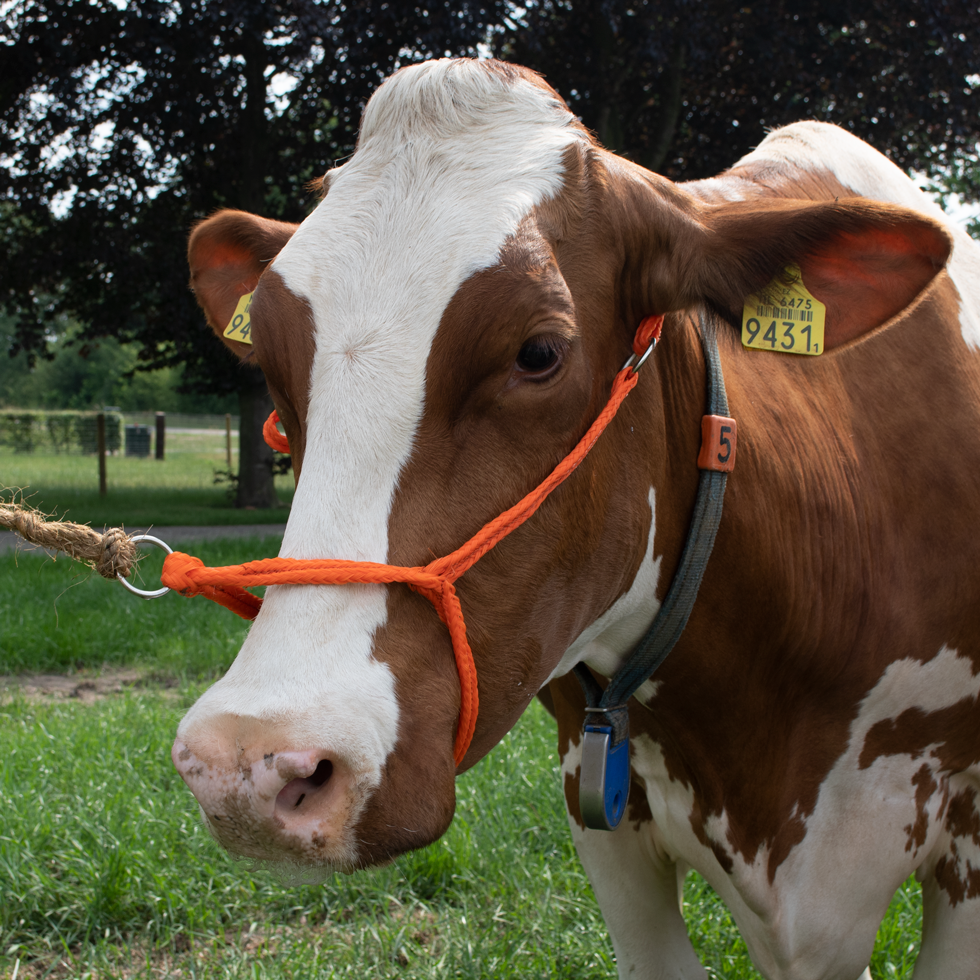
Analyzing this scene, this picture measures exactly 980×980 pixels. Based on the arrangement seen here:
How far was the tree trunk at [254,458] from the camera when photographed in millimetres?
13672

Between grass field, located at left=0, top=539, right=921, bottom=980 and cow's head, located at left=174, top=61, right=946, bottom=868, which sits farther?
grass field, located at left=0, top=539, right=921, bottom=980

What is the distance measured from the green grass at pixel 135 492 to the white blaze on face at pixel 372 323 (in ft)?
16.1

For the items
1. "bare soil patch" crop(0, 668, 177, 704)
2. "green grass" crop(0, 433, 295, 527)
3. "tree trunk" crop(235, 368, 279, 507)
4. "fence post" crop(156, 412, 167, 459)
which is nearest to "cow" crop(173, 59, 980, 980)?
"bare soil patch" crop(0, 668, 177, 704)

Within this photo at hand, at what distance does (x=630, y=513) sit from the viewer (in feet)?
5.22

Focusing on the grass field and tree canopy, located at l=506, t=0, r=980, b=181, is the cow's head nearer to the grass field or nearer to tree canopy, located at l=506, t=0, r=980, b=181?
the grass field

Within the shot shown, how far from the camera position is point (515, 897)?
9.79 ft

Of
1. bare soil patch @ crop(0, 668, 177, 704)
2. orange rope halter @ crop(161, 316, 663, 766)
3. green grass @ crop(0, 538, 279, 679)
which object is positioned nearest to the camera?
orange rope halter @ crop(161, 316, 663, 766)

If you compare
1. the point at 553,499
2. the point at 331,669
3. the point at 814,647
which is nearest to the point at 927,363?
the point at 814,647

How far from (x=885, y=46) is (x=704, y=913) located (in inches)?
418

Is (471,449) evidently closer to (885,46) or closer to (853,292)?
(853,292)

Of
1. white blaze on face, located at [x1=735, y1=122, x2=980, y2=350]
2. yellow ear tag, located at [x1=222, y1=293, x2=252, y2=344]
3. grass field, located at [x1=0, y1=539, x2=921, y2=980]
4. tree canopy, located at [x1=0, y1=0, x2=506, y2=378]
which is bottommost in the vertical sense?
grass field, located at [x1=0, y1=539, x2=921, y2=980]

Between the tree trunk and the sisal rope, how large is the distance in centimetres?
1203

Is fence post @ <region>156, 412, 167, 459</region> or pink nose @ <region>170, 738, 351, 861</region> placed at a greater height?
pink nose @ <region>170, 738, 351, 861</region>

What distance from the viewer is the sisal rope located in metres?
1.79
